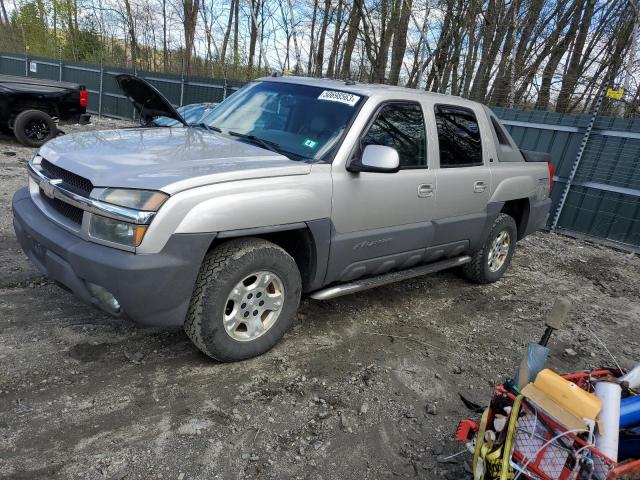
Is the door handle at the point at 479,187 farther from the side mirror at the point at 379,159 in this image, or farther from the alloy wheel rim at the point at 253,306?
the alloy wheel rim at the point at 253,306

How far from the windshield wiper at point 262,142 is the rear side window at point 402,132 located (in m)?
0.64

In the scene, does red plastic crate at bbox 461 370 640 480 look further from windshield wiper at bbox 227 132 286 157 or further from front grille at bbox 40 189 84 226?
front grille at bbox 40 189 84 226

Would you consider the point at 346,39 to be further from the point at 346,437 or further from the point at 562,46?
the point at 346,437

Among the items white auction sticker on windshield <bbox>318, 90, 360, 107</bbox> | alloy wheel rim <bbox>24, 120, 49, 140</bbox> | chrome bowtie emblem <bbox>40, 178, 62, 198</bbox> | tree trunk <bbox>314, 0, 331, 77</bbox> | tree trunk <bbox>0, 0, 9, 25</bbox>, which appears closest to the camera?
chrome bowtie emblem <bbox>40, 178, 62, 198</bbox>

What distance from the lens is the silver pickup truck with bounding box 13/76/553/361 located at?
8.22 feet

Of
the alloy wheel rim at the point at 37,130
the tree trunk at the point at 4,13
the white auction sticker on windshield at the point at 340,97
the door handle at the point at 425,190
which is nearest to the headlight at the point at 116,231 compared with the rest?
the white auction sticker on windshield at the point at 340,97

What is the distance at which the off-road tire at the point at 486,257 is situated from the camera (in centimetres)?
496

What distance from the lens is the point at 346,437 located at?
8.43 ft

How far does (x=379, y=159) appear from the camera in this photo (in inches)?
122

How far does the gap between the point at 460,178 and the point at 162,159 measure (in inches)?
103

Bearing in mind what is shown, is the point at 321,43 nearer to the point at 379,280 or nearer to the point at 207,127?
the point at 207,127

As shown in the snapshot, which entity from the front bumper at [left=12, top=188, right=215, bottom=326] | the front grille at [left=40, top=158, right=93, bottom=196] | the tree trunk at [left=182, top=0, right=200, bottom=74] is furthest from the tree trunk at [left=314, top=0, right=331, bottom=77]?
the front bumper at [left=12, top=188, right=215, bottom=326]

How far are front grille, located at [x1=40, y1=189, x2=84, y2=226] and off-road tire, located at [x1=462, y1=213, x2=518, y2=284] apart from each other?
380cm

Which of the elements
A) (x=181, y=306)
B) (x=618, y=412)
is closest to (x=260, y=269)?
(x=181, y=306)
